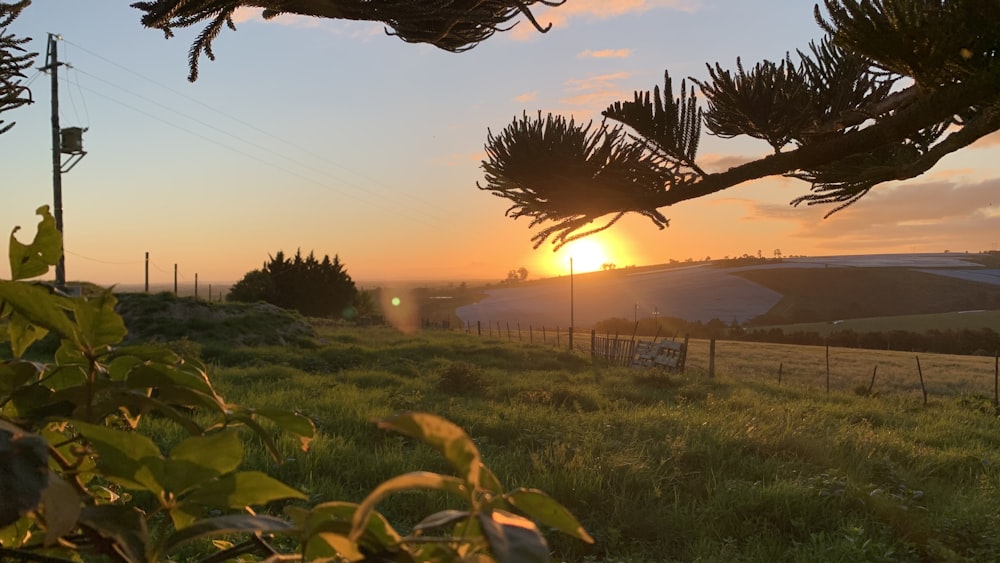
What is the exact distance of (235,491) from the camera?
525mm

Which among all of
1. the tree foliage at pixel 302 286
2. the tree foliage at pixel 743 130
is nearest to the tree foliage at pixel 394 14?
the tree foliage at pixel 743 130

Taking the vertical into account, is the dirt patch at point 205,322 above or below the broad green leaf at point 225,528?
below

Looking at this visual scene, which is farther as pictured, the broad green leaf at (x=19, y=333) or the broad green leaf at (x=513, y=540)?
the broad green leaf at (x=19, y=333)

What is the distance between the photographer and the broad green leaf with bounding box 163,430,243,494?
494mm

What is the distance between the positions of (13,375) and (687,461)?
592cm

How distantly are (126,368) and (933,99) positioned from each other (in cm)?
303

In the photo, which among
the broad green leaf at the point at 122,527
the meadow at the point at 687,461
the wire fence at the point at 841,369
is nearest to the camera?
the broad green leaf at the point at 122,527

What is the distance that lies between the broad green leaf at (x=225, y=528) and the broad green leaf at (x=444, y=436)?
117 mm

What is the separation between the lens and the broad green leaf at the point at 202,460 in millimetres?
494

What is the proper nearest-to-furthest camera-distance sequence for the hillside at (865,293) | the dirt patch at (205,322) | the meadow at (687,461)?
the meadow at (687,461) → the dirt patch at (205,322) → the hillside at (865,293)

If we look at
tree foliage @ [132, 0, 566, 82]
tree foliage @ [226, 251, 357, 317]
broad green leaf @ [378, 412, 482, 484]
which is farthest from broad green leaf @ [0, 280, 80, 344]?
tree foliage @ [226, 251, 357, 317]

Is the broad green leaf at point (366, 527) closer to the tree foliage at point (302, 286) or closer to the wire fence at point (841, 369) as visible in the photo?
the wire fence at point (841, 369)

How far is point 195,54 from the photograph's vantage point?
358 centimetres

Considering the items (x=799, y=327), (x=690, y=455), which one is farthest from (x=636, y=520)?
(x=799, y=327)
